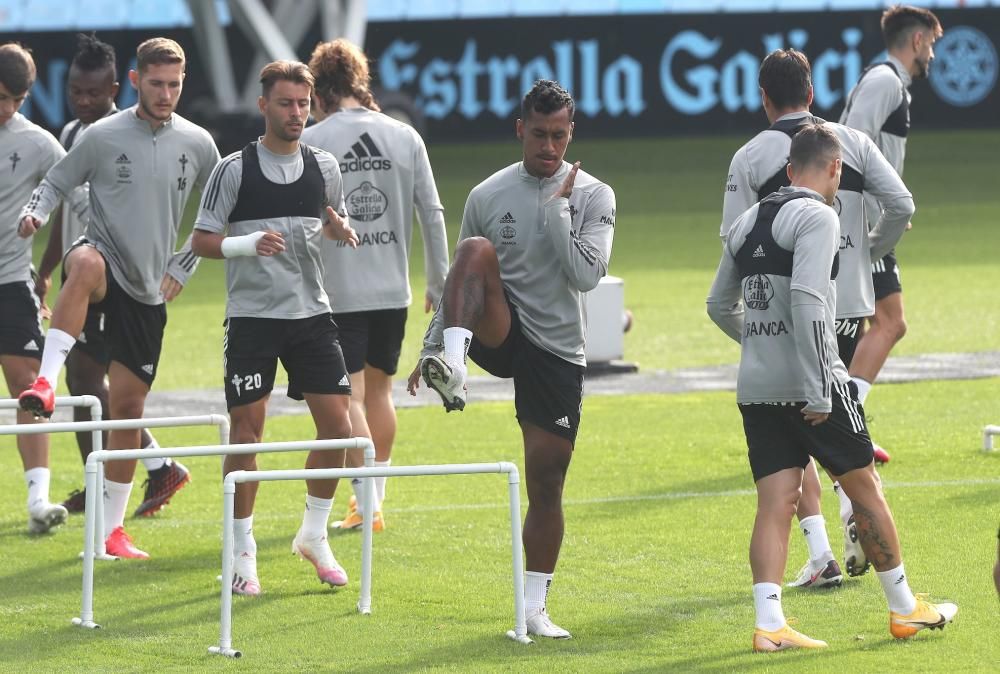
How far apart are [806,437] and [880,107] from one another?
3.28 m

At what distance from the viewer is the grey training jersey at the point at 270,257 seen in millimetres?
7898

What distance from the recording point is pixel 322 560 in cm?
797

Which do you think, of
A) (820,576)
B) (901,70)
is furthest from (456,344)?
(901,70)

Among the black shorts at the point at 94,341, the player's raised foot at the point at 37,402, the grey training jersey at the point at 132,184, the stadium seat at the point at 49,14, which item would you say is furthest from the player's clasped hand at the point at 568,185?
the stadium seat at the point at 49,14

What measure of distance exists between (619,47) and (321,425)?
33.0 meters

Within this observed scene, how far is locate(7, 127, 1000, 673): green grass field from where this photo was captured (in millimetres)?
6707

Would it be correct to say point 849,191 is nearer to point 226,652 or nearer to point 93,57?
point 226,652

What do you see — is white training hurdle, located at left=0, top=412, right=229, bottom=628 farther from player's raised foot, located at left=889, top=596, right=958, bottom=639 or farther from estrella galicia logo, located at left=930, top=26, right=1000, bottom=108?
estrella galicia logo, located at left=930, top=26, right=1000, bottom=108

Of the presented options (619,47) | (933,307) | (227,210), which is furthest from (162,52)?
(619,47)

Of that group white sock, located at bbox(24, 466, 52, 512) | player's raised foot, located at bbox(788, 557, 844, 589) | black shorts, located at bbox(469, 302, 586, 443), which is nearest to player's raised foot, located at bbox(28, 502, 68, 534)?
white sock, located at bbox(24, 466, 52, 512)

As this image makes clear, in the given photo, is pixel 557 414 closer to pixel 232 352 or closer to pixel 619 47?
pixel 232 352

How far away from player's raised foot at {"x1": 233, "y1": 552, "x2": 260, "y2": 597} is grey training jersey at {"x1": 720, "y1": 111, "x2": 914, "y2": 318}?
7.96ft

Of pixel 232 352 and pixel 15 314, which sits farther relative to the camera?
pixel 15 314

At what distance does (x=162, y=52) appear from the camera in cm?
856
